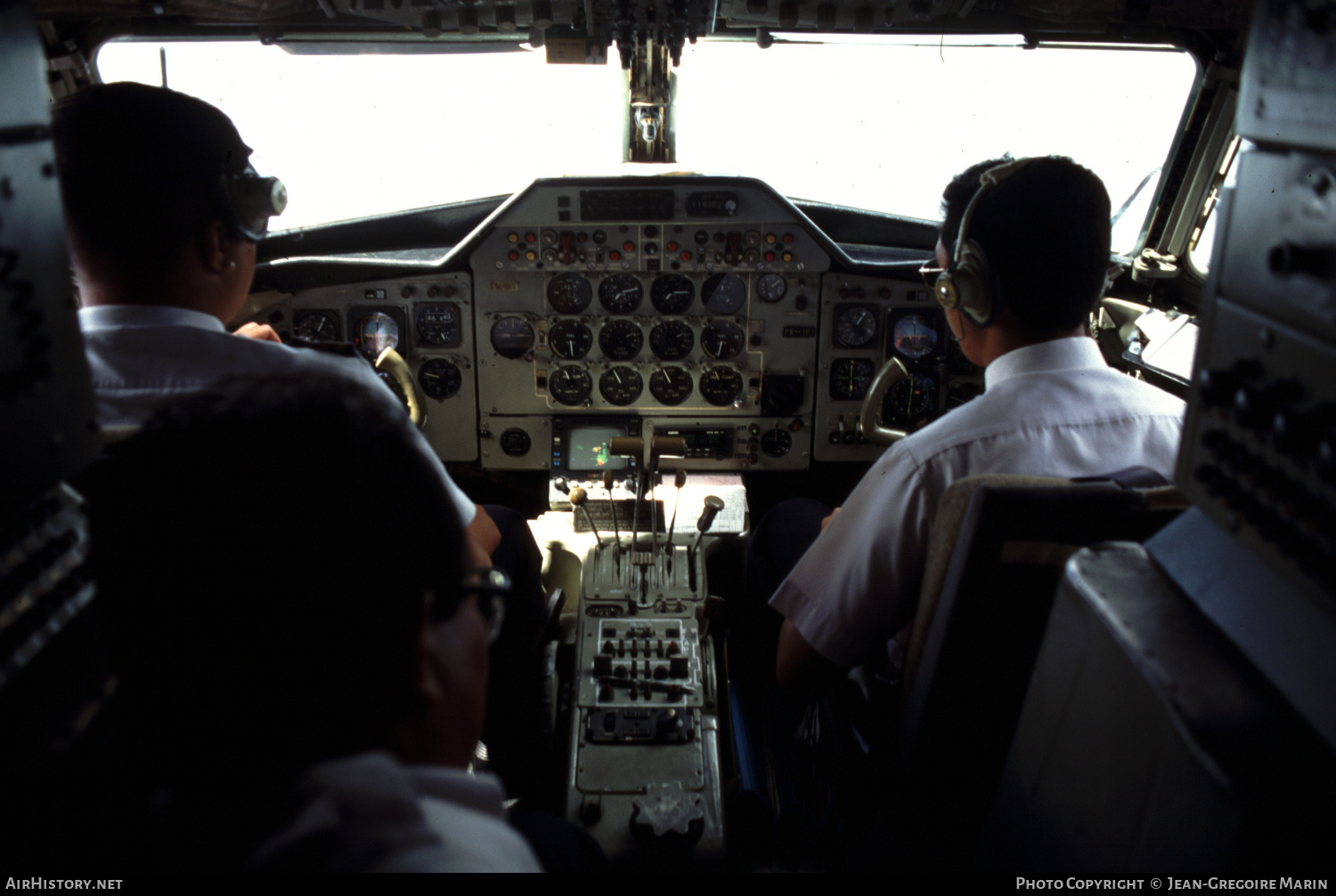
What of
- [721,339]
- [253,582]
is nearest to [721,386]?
[721,339]

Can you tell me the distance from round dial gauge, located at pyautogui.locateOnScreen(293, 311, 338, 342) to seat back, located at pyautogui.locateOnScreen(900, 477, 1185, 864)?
276cm

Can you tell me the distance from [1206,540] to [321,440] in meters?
0.89

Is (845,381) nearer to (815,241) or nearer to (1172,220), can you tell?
(815,241)

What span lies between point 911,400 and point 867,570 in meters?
2.15

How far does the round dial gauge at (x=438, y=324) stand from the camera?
3.46 metres

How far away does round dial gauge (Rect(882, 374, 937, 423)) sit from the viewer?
3561mm

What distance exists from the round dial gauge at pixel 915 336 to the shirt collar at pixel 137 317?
2.64 meters

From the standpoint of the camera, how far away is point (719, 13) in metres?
3.05

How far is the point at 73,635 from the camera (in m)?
0.83

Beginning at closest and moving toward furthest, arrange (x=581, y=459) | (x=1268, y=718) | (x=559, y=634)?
1. (x=1268, y=718)
2. (x=559, y=634)
3. (x=581, y=459)

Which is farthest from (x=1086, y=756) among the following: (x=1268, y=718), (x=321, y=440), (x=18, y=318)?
(x=18, y=318)

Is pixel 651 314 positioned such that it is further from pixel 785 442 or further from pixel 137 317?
pixel 137 317

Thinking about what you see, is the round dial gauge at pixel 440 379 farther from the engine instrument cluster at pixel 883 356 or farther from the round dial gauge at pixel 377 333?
the engine instrument cluster at pixel 883 356

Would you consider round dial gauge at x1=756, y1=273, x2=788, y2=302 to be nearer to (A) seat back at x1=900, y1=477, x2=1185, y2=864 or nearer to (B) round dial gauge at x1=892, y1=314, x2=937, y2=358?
(B) round dial gauge at x1=892, y1=314, x2=937, y2=358
